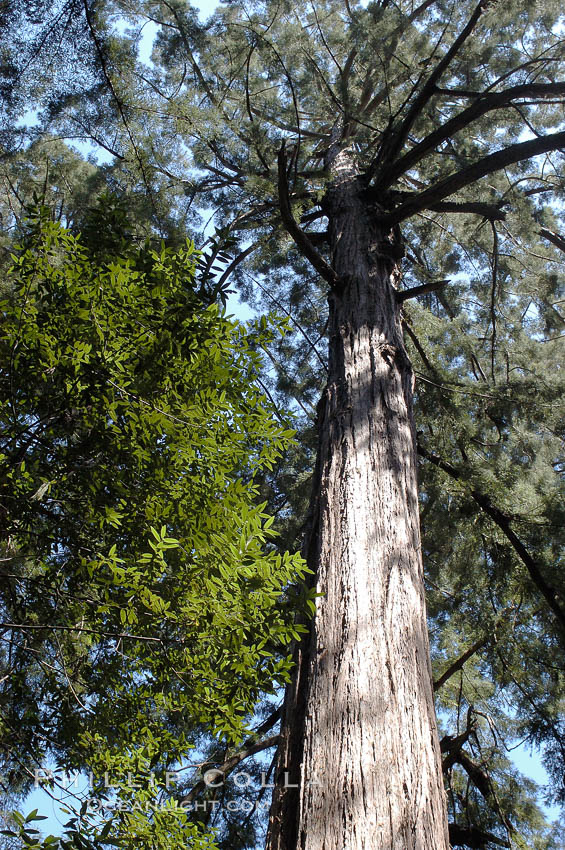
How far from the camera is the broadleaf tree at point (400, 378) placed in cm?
207

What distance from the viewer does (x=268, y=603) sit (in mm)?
2031

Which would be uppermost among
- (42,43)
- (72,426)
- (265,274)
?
(265,274)

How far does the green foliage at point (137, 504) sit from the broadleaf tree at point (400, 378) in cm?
38

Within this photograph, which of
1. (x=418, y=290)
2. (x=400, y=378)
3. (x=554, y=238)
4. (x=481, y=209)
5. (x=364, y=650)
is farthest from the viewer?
(x=554, y=238)

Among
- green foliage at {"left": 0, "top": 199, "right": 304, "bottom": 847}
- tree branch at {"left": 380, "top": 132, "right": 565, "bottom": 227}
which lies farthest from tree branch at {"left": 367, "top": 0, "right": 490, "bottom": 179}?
green foliage at {"left": 0, "top": 199, "right": 304, "bottom": 847}

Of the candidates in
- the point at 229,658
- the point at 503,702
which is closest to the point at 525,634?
the point at 503,702

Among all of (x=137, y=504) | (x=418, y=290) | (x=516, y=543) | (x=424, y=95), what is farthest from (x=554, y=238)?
(x=137, y=504)

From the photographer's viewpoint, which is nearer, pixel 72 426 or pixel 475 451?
pixel 72 426

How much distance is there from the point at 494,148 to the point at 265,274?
314 centimetres

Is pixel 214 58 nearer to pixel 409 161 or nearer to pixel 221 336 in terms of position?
pixel 409 161

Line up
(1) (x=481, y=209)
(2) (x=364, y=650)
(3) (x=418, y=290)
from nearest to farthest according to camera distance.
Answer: (2) (x=364, y=650) < (3) (x=418, y=290) < (1) (x=481, y=209)

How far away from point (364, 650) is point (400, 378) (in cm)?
166

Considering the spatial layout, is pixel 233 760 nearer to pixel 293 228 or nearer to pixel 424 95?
pixel 293 228

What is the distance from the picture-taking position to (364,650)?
2.16 metres
